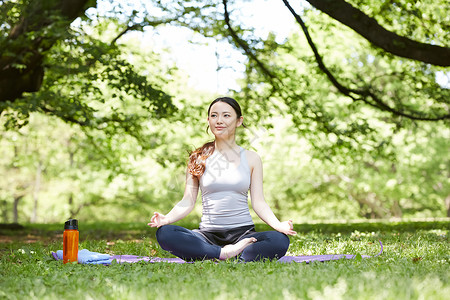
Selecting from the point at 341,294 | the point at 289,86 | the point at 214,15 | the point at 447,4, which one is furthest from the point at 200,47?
the point at 341,294

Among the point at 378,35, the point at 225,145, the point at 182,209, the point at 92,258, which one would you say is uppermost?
the point at 378,35

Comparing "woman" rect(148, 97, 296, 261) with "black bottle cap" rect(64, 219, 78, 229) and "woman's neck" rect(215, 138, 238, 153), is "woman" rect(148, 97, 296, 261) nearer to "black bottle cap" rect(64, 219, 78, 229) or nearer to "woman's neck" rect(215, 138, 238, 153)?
"woman's neck" rect(215, 138, 238, 153)

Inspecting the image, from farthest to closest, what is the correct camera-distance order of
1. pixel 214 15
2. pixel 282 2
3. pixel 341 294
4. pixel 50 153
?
pixel 50 153 → pixel 214 15 → pixel 282 2 → pixel 341 294

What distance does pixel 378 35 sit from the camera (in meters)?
7.63

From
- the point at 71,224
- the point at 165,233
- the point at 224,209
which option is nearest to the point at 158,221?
the point at 165,233

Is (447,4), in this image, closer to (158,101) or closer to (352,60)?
(158,101)

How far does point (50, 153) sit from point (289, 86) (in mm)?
15938

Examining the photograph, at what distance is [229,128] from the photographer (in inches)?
182

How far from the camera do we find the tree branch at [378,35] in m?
7.50

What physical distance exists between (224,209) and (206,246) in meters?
0.40

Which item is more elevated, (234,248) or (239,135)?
(239,135)

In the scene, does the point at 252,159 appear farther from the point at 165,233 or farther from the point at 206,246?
the point at 165,233

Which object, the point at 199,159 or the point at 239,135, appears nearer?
the point at 199,159

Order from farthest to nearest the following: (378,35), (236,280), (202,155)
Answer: (378,35), (202,155), (236,280)
